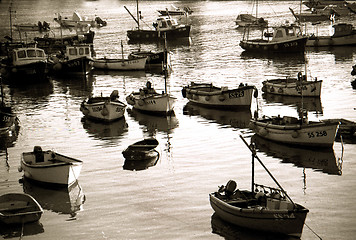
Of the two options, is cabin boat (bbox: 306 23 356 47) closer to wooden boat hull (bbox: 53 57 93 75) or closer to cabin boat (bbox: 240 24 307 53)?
cabin boat (bbox: 240 24 307 53)

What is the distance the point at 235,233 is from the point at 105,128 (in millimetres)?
23212

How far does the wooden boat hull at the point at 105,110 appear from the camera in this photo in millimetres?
51281

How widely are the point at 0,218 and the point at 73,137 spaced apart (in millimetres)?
17594

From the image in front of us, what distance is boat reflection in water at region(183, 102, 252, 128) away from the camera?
49.6 meters

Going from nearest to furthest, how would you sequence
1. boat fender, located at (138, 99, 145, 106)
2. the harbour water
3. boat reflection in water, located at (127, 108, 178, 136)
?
the harbour water < boat reflection in water, located at (127, 108, 178, 136) < boat fender, located at (138, 99, 145, 106)

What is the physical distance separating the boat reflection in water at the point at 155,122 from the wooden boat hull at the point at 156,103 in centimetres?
51

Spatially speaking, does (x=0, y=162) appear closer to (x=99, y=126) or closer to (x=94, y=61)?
(x=99, y=126)

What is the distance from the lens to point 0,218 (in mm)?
30359

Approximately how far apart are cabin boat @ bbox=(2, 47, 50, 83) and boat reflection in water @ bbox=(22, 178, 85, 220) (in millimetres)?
37110

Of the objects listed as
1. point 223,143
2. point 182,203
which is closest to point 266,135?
point 223,143

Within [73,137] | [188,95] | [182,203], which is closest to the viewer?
[182,203]

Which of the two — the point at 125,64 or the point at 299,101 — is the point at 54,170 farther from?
the point at 125,64

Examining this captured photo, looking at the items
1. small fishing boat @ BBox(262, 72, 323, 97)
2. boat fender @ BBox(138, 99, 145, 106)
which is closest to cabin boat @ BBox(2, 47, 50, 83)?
boat fender @ BBox(138, 99, 145, 106)

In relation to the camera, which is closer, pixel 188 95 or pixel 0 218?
pixel 0 218
